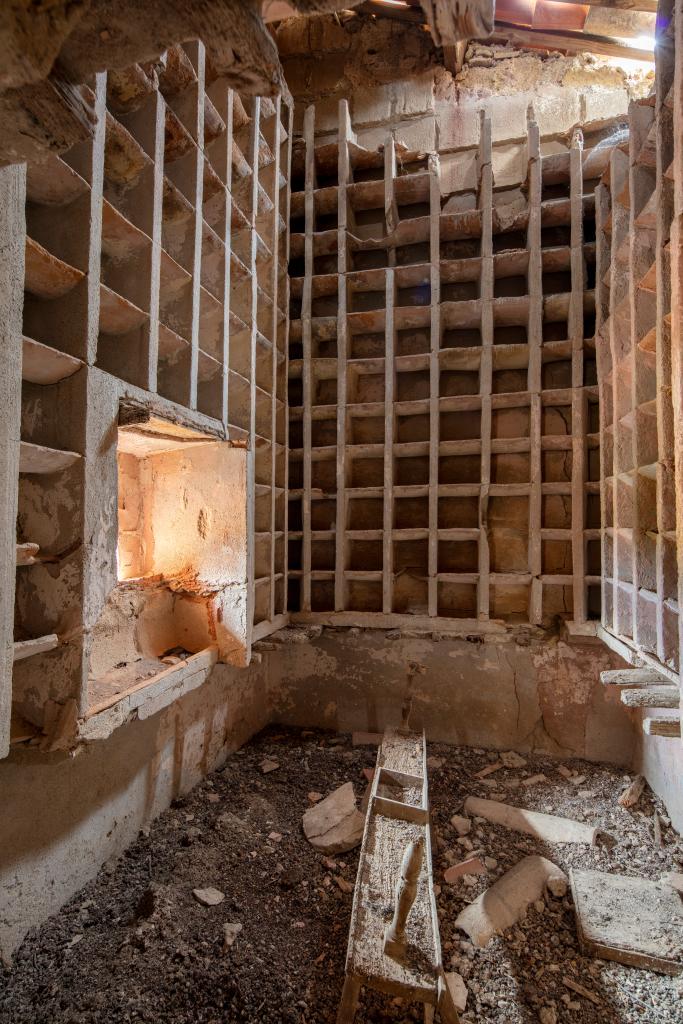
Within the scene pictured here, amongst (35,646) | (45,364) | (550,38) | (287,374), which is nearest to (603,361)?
(287,374)

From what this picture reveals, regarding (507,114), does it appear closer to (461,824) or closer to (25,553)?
(25,553)

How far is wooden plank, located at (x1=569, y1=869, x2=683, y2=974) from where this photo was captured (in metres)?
2.70

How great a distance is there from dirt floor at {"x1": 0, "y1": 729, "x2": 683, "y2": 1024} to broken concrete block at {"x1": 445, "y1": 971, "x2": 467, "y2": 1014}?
1.6 inches

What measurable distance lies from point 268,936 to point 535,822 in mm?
2213

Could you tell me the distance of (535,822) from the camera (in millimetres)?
3785

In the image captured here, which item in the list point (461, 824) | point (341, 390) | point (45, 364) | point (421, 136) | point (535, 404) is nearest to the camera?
point (45, 364)

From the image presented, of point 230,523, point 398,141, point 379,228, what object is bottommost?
point 230,523

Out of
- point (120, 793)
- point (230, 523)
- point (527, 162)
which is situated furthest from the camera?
point (527, 162)

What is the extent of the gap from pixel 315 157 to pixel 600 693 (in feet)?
21.3

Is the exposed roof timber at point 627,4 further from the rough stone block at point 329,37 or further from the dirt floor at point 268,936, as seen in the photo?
the dirt floor at point 268,936

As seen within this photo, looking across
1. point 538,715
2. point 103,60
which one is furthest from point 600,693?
point 103,60

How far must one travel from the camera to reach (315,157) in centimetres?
539

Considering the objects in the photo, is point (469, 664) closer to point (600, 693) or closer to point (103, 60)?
point (600, 693)

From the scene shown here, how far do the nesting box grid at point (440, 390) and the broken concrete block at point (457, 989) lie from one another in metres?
2.79
